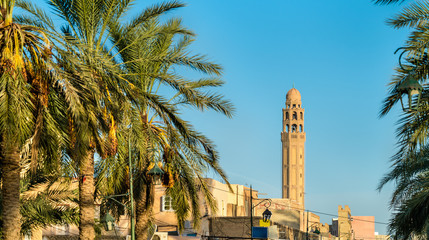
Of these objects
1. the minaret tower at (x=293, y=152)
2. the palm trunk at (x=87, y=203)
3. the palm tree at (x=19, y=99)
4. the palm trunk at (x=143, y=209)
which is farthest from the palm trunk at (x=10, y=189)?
the minaret tower at (x=293, y=152)

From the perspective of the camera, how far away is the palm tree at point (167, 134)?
64.7 ft

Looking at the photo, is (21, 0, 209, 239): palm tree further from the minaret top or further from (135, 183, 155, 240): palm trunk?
the minaret top

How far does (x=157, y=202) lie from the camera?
51625mm

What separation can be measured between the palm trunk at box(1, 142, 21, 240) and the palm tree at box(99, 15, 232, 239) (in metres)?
4.78

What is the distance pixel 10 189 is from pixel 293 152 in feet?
421

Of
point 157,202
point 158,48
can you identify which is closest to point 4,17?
point 158,48

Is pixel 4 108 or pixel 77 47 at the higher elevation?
pixel 77 47

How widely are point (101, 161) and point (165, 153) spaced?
2.25m

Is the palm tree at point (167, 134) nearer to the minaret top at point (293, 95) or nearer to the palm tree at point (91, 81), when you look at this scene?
the palm tree at point (91, 81)

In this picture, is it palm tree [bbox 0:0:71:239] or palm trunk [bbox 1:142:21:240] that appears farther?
palm trunk [bbox 1:142:21:240]

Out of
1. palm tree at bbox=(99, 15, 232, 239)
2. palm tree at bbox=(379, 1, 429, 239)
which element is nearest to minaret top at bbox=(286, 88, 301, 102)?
palm tree at bbox=(99, 15, 232, 239)

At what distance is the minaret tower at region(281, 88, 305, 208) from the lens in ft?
456

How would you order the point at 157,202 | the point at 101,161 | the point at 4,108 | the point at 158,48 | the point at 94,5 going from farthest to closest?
1. the point at 157,202
2. the point at 158,48
3. the point at 101,161
4. the point at 94,5
5. the point at 4,108

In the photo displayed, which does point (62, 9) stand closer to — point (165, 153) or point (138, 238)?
point (165, 153)
